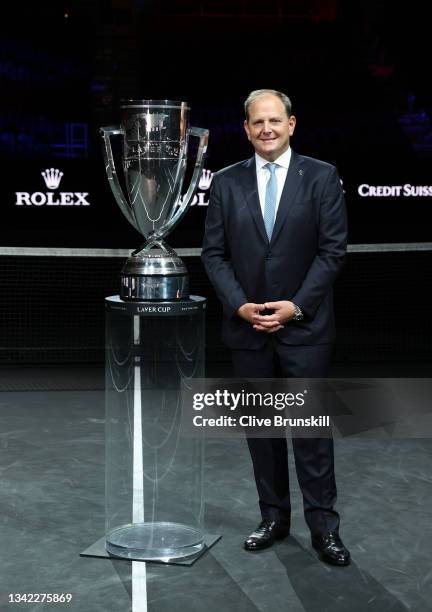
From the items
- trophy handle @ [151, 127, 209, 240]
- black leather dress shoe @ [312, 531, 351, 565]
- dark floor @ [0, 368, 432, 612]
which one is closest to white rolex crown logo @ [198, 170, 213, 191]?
dark floor @ [0, 368, 432, 612]

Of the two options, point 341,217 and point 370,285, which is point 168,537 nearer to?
point 341,217

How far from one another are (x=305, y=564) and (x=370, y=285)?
688cm

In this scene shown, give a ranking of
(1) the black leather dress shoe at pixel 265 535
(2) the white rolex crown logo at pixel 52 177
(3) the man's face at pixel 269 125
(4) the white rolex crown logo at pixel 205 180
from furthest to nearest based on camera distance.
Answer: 1. (2) the white rolex crown logo at pixel 52 177
2. (4) the white rolex crown logo at pixel 205 180
3. (1) the black leather dress shoe at pixel 265 535
4. (3) the man's face at pixel 269 125

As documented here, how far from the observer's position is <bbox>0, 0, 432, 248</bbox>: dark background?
10695 millimetres

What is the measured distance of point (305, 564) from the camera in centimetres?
Result: 410

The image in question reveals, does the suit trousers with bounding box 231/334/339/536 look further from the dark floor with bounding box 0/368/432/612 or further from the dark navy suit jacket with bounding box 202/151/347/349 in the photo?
the dark floor with bounding box 0/368/432/612

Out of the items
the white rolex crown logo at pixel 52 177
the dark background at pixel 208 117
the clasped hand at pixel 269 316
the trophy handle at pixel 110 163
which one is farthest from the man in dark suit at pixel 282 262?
the white rolex crown logo at pixel 52 177

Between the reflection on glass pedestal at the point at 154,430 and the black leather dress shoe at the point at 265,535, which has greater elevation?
the reflection on glass pedestal at the point at 154,430

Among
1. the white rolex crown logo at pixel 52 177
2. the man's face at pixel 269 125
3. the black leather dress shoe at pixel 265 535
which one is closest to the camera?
the man's face at pixel 269 125

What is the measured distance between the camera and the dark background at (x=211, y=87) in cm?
1070

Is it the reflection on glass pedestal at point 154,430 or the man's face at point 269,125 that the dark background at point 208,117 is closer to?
the reflection on glass pedestal at point 154,430

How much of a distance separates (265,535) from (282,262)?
3.75 feet

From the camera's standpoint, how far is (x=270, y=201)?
4148mm

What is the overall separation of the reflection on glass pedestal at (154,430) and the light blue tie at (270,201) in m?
0.43
